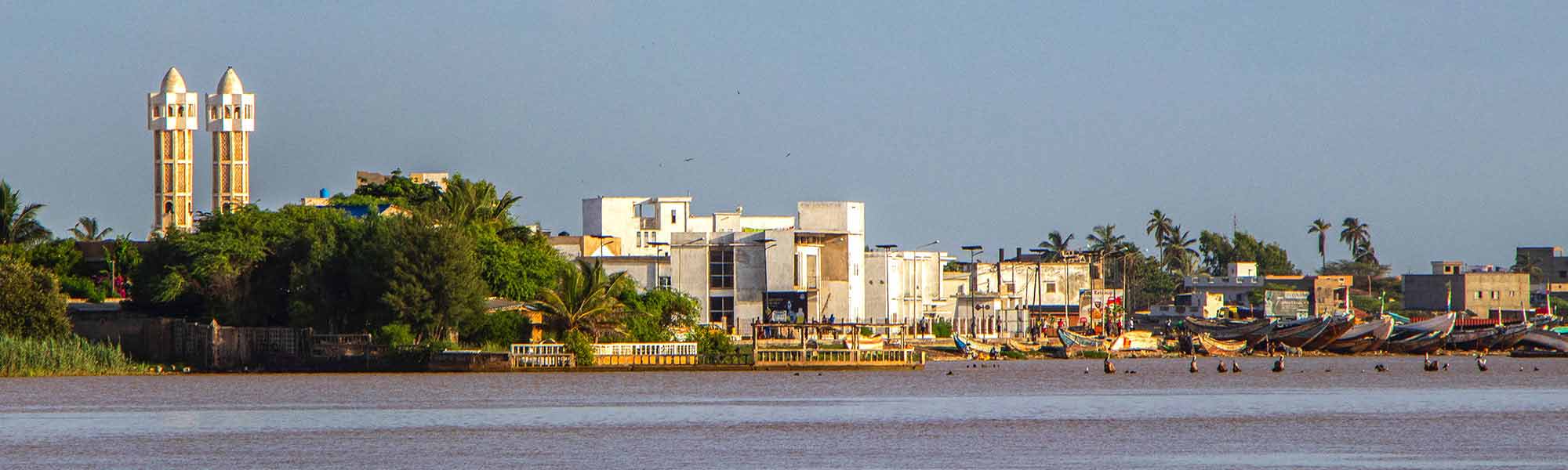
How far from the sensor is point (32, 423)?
4812cm

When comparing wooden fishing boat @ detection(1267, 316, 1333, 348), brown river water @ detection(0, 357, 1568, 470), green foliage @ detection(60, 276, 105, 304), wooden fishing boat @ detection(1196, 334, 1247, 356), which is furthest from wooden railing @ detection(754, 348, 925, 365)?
wooden fishing boat @ detection(1267, 316, 1333, 348)

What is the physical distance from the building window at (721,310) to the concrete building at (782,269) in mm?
38

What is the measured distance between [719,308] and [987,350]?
527 inches

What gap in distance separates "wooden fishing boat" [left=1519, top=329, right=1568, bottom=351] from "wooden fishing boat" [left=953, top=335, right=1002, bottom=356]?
29779 mm

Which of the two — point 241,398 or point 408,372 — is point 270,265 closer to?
point 408,372

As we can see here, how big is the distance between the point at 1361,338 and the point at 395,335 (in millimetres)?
56136

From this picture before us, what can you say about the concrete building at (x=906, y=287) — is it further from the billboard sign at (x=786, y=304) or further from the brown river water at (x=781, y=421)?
the brown river water at (x=781, y=421)

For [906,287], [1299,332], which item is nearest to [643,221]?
[906,287]

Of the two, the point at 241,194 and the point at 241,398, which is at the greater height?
the point at 241,194

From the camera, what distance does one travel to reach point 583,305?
76562mm

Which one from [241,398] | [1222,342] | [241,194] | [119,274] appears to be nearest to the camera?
[241,398]

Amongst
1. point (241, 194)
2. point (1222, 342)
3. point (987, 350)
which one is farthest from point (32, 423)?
point (241, 194)

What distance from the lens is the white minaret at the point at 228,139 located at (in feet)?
486

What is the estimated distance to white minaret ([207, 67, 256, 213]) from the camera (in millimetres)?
148125
